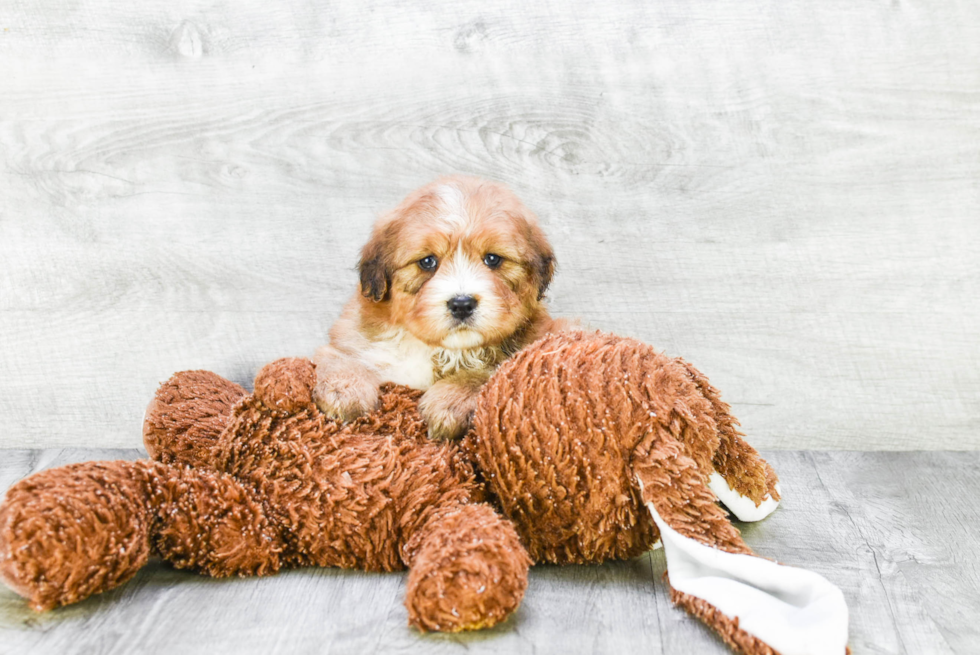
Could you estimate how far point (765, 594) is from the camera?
143 centimetres

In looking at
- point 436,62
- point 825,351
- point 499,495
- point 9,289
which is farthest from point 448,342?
point 9,289

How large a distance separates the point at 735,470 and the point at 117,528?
4.14ft

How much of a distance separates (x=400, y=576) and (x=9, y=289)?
1566 mm

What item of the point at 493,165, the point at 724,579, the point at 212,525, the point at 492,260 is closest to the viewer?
the point at 724,579

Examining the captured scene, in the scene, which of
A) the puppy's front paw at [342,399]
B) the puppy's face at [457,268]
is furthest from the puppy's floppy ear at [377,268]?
the puppy's front paw at [342,399]

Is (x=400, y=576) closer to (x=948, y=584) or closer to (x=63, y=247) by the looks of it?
(x=948, y=584)

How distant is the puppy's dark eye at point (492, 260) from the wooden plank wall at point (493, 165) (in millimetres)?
623

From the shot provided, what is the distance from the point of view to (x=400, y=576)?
1.63 m

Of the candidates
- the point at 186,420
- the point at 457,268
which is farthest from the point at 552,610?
the point at 186,420

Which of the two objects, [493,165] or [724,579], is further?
[493,165]

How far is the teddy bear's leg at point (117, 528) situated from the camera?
1408 mm

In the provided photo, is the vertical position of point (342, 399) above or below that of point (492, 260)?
below

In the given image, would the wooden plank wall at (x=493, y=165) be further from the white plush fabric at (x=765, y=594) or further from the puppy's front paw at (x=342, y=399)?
the white plush fabric at (x=765, y=594)

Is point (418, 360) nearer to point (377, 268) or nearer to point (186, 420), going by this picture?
point (377, 268)
